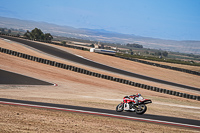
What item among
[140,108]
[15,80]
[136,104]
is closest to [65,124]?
[136,104]

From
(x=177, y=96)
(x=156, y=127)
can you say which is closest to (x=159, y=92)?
(x=177, y=96)

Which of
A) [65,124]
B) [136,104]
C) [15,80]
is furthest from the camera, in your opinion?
[15,80]

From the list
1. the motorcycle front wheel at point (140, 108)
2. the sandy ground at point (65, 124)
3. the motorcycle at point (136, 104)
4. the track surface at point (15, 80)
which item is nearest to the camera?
the sandy ground at point (65, 124)

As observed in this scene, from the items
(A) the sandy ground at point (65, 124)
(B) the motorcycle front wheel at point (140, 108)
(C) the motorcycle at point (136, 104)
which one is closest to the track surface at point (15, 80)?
(A) the sandy ground at point (65, 124)

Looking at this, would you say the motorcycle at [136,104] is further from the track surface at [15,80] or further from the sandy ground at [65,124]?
the track surface at [15,80]

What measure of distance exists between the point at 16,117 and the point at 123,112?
563 cm

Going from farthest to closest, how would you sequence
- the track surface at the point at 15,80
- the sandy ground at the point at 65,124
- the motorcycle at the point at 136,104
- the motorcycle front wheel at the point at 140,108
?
1. the track surface at the point at 15,80
2. the motorcycle front wheel at the point at 140,108
3. the motorcycle at the point at 136,104
4. the sandy ground at the point at 65,124

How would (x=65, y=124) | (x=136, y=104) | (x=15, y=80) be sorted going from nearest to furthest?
(x=65, y=124) < (x=136, y=104) < (x=15, y=80)

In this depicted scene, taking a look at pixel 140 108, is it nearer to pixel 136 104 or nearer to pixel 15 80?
pixel 136 104

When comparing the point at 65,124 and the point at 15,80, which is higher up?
the point at 65,124

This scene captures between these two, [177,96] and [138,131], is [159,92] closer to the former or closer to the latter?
[177,96]

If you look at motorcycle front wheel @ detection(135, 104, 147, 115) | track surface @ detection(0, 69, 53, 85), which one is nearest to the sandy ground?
Answer: motorcycle front wheel @ detection(135, 104, 147, 115)

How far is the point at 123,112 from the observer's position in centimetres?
1538

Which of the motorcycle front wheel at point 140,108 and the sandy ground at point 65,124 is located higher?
the motorcycle front wheel at point 140,108
